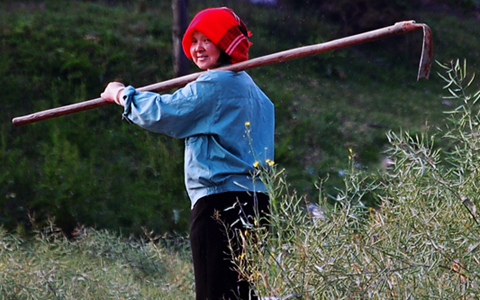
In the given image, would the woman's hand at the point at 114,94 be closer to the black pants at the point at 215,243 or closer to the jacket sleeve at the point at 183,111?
the jacket sleeve at the point at 183,111

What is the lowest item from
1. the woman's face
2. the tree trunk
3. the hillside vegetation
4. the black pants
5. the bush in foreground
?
the hillside vegetation

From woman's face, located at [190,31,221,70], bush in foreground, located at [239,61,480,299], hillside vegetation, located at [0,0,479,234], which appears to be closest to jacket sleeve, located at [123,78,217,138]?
woman's face, located at [190,31,221,70]

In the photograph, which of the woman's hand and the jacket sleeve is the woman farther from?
the woman's hand

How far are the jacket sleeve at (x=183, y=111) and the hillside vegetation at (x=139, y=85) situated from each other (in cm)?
288

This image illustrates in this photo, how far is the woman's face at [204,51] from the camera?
A: 297cm

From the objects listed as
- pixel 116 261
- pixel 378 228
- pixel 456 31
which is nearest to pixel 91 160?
pixel 116 261

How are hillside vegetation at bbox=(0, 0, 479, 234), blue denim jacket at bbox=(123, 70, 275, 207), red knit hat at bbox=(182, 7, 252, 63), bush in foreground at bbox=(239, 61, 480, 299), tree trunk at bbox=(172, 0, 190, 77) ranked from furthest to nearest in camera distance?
tree trunk at bbox=(172, 0, 190, 77) < hillside vegetation at bbox=(0, 0, 479, 234) < red knit hat at bbox=(182, 7, 252, 63) < blue denim jacket at bbox=(123, 70, 275, 207) < bush in foreground at bbox=(239, 61, 480, 299)

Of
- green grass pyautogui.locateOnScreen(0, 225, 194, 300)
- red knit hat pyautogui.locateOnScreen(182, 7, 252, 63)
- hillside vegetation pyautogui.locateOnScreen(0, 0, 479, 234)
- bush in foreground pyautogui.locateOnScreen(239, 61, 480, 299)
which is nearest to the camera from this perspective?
bush in foreground pyautogui.locateOnScreen(239, 61, 480, 299)

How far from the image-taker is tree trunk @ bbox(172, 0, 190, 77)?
7875 mm

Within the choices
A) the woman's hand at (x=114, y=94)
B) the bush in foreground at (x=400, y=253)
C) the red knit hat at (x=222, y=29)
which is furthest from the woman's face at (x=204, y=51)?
the bush in foreground at (x=400, y=253)

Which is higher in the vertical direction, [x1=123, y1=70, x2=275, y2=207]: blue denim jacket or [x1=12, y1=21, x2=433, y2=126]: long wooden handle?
[x1=12, y1=21, x2=433, y2=126]: long wooden handle

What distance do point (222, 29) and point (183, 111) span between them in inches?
16.5

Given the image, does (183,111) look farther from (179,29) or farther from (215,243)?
(179,29)

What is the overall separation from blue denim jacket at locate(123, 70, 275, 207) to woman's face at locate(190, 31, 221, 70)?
144 mm
